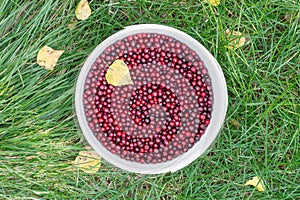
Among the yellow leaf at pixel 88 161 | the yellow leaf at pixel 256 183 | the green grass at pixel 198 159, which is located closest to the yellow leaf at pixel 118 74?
the green grass at pixel 198 159

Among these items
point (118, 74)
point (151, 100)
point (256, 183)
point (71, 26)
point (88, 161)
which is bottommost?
point (256, 183)

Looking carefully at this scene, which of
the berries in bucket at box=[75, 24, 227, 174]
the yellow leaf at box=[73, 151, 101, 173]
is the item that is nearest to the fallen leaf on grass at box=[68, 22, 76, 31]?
the berries in bucket at box=[75, 24, 227, 174]

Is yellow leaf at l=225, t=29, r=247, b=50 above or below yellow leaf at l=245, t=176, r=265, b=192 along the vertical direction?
above

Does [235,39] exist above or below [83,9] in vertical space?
below

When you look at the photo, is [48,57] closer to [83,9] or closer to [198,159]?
[83,9]

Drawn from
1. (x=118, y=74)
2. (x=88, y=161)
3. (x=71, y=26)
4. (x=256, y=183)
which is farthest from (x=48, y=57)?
(x=256, y=183)

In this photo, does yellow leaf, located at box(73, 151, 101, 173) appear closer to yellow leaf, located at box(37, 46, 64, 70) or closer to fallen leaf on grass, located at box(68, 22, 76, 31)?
yellow leaf, located at box(37, 46, 64, 70)

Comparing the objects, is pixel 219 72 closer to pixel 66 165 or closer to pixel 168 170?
pixel 168 170

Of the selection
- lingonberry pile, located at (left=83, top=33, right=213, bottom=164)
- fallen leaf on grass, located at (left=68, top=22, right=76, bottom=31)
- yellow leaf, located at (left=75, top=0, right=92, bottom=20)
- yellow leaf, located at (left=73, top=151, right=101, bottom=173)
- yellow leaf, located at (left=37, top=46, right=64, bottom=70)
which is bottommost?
yellow leaf, located at (left=73, top=151, right=101, bottom=173)
